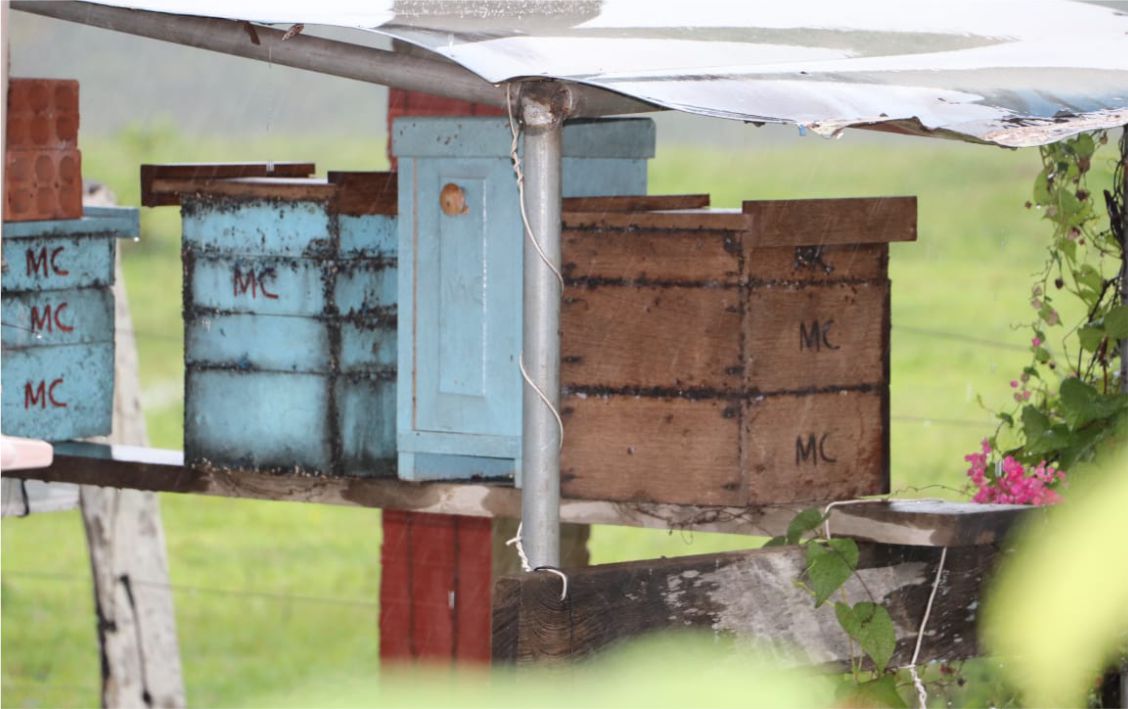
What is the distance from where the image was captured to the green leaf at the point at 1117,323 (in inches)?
101

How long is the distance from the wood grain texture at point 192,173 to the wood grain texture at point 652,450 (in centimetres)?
78

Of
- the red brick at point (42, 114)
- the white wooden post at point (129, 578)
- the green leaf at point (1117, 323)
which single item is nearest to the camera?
the green leaf at point (1117, 323)

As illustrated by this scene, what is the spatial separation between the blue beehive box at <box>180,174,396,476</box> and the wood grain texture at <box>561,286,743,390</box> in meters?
0.38

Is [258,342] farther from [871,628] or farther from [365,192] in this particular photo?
[871,628]

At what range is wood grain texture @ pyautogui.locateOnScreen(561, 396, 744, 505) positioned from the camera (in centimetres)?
239

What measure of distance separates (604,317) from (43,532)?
8259mm

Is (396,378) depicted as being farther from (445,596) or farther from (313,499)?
(445,596)

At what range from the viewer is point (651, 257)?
2.41 m

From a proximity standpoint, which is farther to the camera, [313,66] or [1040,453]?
[1040,453]

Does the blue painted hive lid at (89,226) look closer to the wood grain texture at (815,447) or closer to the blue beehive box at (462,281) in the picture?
the blue beehive box at (462,281)

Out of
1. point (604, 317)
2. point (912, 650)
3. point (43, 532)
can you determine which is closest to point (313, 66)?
point (604, 317)

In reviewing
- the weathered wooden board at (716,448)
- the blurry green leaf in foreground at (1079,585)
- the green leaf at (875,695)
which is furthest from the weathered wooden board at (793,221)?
the blurry green leaf in foreground at (1079,585)

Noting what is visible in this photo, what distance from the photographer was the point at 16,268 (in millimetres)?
2826

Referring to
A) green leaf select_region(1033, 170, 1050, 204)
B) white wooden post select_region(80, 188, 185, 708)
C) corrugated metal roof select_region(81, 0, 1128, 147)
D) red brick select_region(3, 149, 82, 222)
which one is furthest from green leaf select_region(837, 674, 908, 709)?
white wooden post select_region(80, 188, 185, 708)
